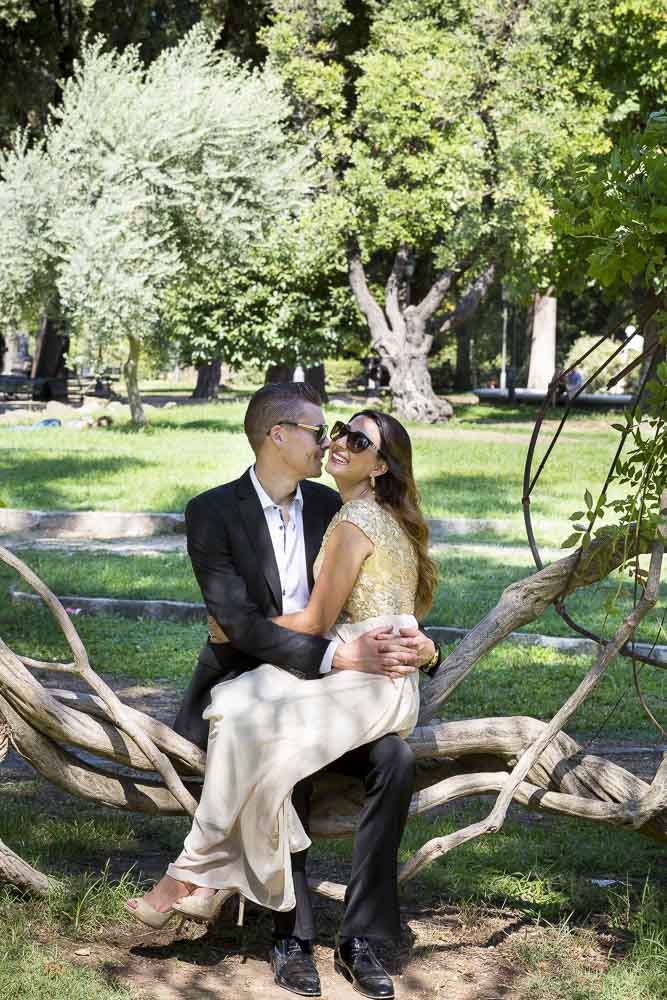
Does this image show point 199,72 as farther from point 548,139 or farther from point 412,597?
point 412,597

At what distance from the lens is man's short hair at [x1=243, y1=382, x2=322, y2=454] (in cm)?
438

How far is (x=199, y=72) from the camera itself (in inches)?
1011

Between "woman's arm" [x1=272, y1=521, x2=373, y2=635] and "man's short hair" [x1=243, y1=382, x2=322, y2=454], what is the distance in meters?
0.44

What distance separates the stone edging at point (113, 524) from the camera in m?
14.2

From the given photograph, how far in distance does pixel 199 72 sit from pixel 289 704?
2349cm

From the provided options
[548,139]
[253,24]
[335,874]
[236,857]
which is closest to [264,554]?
[236,857]

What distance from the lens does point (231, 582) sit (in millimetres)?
4273

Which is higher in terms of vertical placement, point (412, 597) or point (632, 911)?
point (412, 597)

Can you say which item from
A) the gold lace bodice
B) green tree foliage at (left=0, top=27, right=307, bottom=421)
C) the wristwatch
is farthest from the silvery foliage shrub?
the gold lace bodice

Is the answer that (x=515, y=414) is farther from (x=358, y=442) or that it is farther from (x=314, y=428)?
(x=358, y=442)

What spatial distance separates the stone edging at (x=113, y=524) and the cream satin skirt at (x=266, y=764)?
33.2 feet

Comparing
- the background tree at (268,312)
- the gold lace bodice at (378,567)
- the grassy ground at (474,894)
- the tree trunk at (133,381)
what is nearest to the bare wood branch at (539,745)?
the grassy ground at (474,894)

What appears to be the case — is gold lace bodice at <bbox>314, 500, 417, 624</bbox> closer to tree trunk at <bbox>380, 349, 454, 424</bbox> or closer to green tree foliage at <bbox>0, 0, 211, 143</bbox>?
tree trunk at <bbox>380, 349, 454, 424</bbox>

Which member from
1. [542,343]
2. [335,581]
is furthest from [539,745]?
[542,343]
